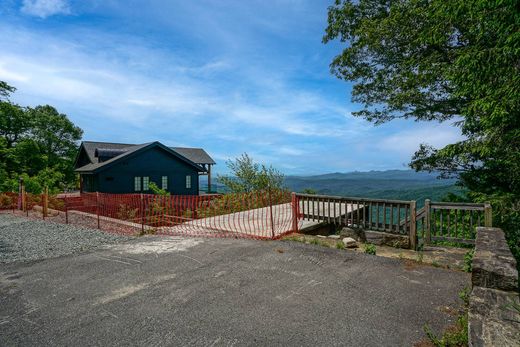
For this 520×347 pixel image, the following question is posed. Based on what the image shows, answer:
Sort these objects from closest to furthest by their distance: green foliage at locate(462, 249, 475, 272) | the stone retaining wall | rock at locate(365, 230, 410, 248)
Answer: the stone retaining wall < green foliage at locate(462, 249, 475, 272) < rock at locate(365, 230, 410, 248)

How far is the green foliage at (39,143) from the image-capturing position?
30453 millimetres

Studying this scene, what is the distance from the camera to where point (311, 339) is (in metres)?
3.30

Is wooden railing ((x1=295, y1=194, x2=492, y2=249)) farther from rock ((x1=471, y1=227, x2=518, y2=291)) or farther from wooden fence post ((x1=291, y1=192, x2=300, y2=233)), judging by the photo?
rock ((x1=471, y1=227, x2=518, y2=291))

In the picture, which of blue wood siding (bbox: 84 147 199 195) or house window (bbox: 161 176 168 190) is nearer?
blue wood siding (bbox: 84 147 199 195)

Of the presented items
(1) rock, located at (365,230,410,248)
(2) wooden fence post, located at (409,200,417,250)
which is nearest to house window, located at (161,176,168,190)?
(1) rock, located at (365,230,410,248)

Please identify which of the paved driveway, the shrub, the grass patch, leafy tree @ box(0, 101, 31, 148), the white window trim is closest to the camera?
the grass patch

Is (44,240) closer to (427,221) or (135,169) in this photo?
(427,221)

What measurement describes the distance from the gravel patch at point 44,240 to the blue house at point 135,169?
11.5 m

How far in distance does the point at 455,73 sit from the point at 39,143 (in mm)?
51083

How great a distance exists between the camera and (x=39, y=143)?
135ft

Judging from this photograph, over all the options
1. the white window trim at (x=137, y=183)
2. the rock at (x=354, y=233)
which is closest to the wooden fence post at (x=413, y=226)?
the rock at (x=354, y=233)

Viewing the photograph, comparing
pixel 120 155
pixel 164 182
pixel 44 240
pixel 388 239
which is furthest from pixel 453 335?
pixel 164 182

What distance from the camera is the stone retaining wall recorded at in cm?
250

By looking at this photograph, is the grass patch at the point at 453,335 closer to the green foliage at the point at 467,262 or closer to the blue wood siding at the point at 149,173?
the green foliage at the point at 467,262
